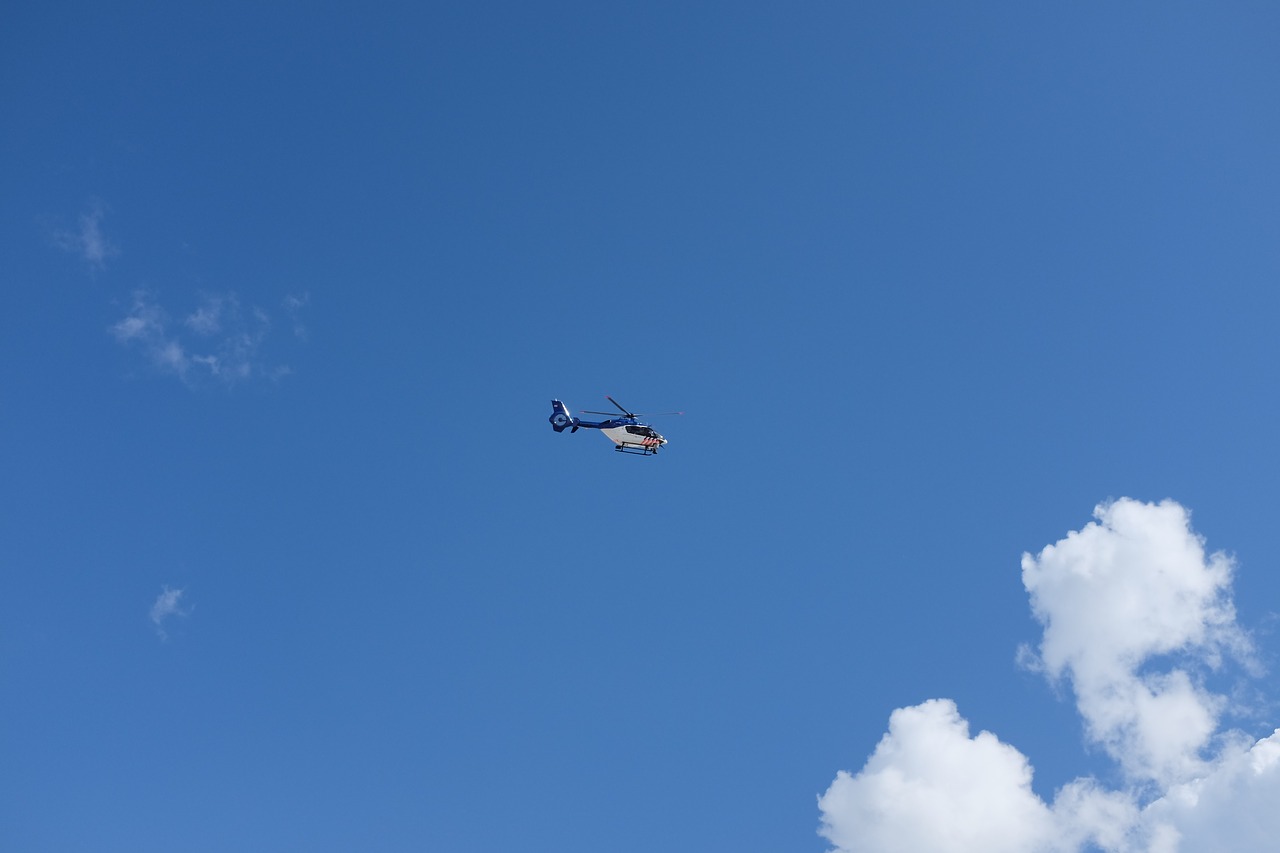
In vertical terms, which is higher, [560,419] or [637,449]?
[560,419]

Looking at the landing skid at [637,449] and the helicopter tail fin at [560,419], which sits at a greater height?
the helicopter tail fin at [560,419]

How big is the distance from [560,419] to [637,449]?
1519 cm

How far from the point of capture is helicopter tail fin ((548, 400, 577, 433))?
144250 millimetres

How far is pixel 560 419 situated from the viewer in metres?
146

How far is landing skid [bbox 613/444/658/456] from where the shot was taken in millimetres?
A: 138000

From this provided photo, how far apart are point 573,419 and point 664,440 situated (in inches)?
585

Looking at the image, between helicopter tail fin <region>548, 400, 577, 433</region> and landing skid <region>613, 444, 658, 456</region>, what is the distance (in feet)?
Result: 28.3

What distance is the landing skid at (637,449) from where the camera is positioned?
138m

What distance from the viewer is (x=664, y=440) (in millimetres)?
139625

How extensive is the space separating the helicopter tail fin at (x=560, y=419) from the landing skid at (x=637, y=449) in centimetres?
863

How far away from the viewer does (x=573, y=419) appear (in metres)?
144

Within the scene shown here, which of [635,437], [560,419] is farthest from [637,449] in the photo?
[560,419]

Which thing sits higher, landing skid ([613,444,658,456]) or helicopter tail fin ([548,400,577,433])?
helicopter tail fin ([548,400,577,433])

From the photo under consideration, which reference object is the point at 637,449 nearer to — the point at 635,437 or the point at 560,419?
the point at 635,437
